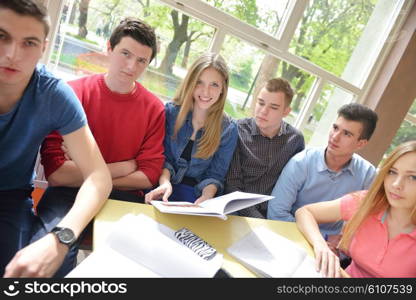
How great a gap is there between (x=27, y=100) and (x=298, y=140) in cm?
166

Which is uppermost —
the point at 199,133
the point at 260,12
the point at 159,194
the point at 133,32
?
the point at 260,12

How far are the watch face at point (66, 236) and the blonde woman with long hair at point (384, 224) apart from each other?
887 millimetres

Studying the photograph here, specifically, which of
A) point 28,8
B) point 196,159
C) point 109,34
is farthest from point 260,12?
point 28,8

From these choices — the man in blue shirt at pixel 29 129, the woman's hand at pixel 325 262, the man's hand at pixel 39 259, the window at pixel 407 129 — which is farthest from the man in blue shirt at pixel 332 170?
the window at pixel 407 129

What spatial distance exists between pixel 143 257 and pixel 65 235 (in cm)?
27

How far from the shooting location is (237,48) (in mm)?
2818

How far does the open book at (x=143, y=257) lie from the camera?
81cm

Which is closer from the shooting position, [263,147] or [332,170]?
[332,170]

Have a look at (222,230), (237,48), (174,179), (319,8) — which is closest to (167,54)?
(237,48)

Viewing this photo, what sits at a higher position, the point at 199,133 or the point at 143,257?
the point at 199,133

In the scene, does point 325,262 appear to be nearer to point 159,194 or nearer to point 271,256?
point 271,256

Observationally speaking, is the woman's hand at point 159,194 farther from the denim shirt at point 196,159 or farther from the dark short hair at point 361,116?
the dark short hair at point 361,116

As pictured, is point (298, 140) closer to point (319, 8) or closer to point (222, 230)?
point (222, 230)

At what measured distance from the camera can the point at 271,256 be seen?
3.51 ft
